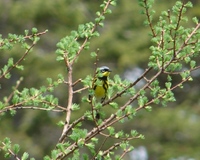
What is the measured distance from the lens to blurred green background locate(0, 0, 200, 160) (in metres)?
15.1

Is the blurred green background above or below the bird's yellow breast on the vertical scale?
above

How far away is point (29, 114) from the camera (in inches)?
657

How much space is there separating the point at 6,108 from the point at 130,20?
1186 cm

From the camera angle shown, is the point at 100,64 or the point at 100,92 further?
the point at 100,64

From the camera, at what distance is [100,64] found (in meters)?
15.7

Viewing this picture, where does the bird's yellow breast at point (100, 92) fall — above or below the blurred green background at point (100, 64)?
below

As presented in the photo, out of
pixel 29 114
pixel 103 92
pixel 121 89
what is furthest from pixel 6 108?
pixel 29 114

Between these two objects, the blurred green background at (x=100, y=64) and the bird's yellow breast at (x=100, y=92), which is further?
the blurred green background at (x=100, y=64)

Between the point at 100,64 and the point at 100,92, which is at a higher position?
the point at 100,64

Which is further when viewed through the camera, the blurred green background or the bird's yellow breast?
the blurred green background

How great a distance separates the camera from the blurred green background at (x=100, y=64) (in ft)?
49.7

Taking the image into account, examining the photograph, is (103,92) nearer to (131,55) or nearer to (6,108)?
(6,108)

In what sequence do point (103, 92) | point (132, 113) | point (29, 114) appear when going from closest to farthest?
point (132, 113)
point (103, 92)
point (29, 114)

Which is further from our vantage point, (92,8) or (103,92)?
(92,8)
